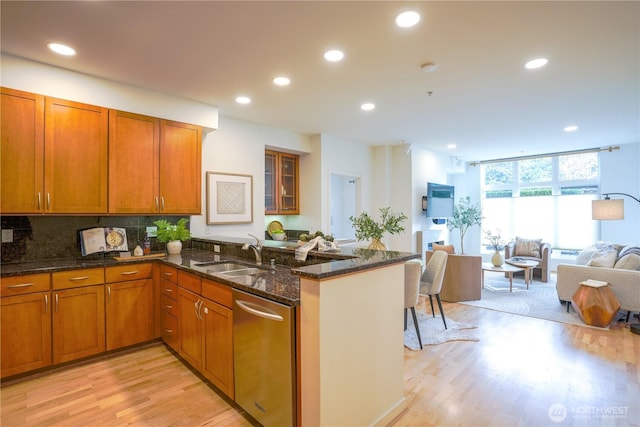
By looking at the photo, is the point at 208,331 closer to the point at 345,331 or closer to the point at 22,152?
the point at 345,331

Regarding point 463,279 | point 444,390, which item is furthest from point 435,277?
point 463,279

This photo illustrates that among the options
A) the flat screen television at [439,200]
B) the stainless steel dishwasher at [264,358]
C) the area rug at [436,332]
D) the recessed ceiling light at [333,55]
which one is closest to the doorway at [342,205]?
the flat screen television at [439,200]

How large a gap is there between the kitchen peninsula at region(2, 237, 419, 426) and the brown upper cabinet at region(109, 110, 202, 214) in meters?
1.15

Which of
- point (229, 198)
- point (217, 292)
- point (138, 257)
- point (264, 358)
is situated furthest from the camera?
point (229, 198)

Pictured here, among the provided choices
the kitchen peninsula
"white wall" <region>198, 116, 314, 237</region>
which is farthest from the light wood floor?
"white wall" <region>198, 116, 314, 237</region>

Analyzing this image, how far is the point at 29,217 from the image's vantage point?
2990 mm

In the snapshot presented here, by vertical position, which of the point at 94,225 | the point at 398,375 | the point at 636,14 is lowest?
the point at 398,375

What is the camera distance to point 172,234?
359cm

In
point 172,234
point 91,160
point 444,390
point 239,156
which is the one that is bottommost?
point 444,390

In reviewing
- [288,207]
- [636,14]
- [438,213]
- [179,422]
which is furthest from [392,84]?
[438,213]

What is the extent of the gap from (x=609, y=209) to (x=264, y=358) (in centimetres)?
635

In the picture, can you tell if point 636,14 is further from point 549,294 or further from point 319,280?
point 549,294

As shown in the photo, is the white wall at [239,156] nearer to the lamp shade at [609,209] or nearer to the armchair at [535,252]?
the armchair at [535,252]

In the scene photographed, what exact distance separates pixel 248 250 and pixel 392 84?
7.50 feet
